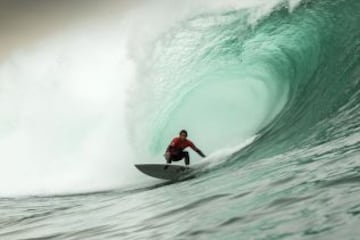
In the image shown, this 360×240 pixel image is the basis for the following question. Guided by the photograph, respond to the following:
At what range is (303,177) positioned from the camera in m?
5.68

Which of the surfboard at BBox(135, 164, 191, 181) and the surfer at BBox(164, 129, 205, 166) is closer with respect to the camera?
the surfboard at BBox(135, 164, 191, 181)

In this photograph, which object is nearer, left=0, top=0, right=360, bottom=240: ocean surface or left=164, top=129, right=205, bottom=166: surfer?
left=0, top=0, right=360, bottom=240: ocean surface

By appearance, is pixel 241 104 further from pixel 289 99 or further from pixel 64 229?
pixel 64 229

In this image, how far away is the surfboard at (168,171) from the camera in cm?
1100

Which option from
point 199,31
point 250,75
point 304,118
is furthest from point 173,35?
point 304,118

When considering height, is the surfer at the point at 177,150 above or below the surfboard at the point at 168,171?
above

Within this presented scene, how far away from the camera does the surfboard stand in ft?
36.1

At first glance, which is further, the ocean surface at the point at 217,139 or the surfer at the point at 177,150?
the surfer at the point at 177,150

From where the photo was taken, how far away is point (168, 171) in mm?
11297

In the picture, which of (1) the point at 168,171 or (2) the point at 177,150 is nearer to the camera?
(1) the point at 168,171

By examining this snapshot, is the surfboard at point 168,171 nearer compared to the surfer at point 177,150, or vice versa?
the surfboard at point 168,171

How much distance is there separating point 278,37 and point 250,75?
2167mm

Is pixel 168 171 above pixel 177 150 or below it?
below

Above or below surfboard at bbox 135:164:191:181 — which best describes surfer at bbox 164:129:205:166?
above
